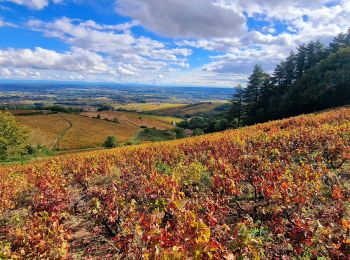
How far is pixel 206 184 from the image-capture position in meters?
11.4

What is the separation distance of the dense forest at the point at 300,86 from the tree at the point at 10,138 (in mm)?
45508

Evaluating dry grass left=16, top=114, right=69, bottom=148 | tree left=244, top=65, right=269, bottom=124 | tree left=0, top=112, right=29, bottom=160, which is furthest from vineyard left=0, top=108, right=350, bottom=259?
dry grass left=16, top=114, right=69, bottom=148

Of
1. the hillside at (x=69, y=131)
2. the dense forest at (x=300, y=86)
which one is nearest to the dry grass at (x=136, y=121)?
the hillside at (x=69, y=131)

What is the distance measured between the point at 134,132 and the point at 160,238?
95352mm

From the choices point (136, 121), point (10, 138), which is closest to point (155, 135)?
point (136, 121)

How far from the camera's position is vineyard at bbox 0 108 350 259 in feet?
17.5

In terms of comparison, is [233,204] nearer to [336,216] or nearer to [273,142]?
[336,216]

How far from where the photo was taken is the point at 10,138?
57.5m

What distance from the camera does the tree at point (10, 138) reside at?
54.9 meters

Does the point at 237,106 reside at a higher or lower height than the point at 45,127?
higher

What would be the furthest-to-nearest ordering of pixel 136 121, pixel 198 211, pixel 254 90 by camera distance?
pixel 136 121 → pixel 254 90 → pixel 198 211

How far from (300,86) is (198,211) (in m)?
55.2

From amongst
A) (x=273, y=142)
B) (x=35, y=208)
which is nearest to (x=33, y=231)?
(x=35, y=208)

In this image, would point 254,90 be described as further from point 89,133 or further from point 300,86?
point 89,133
